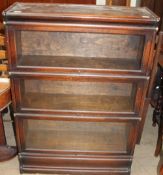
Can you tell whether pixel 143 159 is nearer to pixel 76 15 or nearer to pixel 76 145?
pixel 76 145

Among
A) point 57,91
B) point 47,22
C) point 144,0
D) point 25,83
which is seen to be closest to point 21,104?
point 25,83

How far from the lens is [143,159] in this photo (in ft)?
6.28

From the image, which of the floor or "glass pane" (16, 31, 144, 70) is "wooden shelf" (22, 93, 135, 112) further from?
the floor

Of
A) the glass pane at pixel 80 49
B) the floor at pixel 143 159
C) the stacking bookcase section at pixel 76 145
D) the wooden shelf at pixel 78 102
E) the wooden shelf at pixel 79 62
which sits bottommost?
the floor at pixel 143 159

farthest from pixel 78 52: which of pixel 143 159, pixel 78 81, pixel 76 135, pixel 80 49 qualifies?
pixel 143 159

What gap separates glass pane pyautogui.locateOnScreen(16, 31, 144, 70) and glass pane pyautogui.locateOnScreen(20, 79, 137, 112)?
0.17 m

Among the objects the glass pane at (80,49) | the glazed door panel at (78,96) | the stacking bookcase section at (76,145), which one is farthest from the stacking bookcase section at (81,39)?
the stacking bookcase section at (76,145)

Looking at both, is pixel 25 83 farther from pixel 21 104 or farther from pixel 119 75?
pixel 119 75

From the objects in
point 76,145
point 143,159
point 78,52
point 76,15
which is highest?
point 76,15

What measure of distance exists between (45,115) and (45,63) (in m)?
0.31

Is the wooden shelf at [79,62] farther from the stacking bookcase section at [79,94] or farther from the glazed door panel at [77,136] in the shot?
the glazed door panel at [77,136]

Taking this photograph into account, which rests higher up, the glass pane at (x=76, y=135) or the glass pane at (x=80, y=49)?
the glass pane at (x=80, y=49)

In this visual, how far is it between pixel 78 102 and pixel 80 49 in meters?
0.33

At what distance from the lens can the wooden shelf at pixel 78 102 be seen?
4.97 ft
